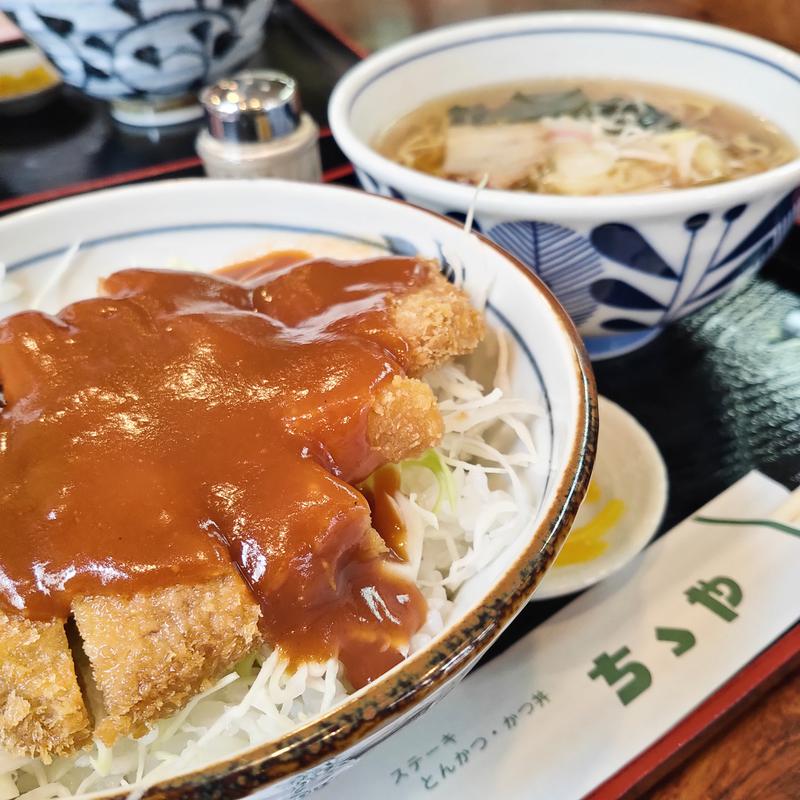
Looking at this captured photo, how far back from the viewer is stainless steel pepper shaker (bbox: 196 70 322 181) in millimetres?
1753

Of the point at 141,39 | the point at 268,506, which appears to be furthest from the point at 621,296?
the point at 141,39

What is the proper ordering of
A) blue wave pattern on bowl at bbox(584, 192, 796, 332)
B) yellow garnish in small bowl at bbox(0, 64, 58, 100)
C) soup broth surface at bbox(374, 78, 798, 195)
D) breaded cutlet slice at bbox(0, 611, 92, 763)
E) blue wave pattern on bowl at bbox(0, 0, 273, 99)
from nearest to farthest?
breaded cutlet slice at bbox(0, 611, 92, 763) < blue wave pattern on bowl at bbox(584, 192, 796, 332) < soup broth surface at bbox(374, 78, 798, 195) < blue wave pattern on bowl at bbox(0, 0, 273, 99) < yellow garnish in small bowl at bbox(0, 64, 58, 100)

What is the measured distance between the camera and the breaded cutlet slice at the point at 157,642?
0.77 metres

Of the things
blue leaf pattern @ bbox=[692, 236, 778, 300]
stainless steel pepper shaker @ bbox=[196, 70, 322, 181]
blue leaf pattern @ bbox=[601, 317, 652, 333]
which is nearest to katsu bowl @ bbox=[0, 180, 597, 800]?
blue leaf pattern @ bbox=[601, 317, 652, 333]

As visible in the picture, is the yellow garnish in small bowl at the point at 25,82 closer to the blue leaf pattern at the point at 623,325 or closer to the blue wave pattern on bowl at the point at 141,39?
the blue wave pattern on bowl at the point at 141,39

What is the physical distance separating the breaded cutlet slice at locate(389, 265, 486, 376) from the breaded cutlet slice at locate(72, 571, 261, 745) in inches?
16.2

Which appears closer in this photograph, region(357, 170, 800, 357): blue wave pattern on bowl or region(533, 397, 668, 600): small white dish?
region(533, 397, 668, 600): small white dish

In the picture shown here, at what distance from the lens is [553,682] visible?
3.50 feet

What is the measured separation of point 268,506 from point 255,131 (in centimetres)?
119

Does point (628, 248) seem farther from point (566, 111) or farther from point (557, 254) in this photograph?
point (566, 111)

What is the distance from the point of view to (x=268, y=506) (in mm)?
848

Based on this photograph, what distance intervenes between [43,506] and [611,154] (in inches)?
54.7

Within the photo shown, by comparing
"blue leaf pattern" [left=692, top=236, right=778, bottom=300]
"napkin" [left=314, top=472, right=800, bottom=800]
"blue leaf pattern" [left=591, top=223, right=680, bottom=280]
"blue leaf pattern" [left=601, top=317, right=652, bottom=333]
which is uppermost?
"blue leaf pattern" [left=591, top=223, right=680, bottom=280]

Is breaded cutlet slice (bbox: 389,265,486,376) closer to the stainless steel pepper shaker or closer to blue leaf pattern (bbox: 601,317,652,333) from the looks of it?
blue leaf pattern (bbox: 601,317,652,333)
